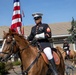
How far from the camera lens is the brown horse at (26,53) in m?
8.16

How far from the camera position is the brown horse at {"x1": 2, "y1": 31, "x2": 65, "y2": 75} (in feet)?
26.8

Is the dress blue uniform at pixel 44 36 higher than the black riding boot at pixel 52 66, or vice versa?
the dress blue uniform at pixel 44 36

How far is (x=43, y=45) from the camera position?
29.3 feet

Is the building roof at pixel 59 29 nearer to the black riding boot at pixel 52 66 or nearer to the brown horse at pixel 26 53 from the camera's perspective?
the black riding boot at pixel 52 66

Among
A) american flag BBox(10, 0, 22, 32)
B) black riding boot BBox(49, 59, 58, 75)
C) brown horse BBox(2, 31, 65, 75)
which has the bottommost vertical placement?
black riding boot BBox(49, 59, 58, 75)

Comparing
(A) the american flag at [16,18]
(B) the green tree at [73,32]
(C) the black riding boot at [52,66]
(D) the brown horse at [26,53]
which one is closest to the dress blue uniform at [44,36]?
(C) the black riding boot at [52,66]

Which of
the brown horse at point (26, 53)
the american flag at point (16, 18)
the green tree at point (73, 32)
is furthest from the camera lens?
the green tree at point (73, 32)

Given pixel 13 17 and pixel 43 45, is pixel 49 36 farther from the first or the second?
pixel 13 17

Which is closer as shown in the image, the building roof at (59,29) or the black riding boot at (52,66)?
the black riding boot at (52,66)

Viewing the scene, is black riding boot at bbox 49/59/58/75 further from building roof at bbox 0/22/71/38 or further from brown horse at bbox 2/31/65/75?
building roof at bbox 0/22/71/38

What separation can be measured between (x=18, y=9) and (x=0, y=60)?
4234mm

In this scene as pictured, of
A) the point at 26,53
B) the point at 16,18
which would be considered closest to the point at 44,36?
the point at 26,53

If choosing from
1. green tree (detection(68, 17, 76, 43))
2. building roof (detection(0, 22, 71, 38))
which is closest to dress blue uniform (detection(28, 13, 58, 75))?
green tree (detection(68, 17, 76, 43))

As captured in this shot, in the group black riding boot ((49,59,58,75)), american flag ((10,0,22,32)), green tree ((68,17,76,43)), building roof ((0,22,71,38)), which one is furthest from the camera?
building roof ((0,22,71,38))
